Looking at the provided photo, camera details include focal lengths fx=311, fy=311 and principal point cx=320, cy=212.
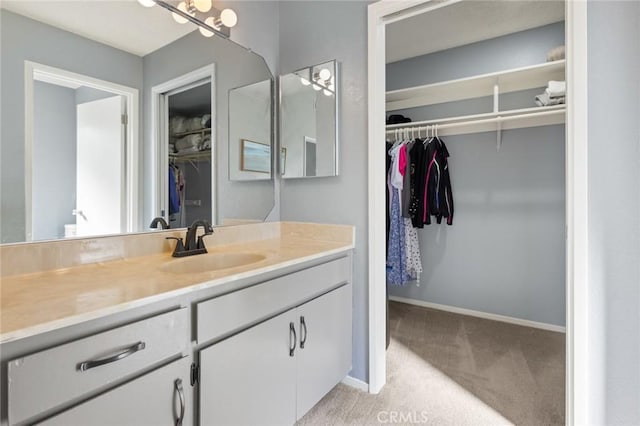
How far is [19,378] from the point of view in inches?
25.1

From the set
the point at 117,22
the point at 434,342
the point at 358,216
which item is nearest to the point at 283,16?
the point at 117,22

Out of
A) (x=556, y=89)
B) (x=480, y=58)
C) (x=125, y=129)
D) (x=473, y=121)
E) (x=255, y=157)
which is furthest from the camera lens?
(x=480, y=58)

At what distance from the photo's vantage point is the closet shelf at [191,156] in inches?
62.1

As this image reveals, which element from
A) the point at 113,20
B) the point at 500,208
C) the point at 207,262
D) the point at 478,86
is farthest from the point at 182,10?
the point at 500,208

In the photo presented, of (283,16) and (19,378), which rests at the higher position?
(283,16)

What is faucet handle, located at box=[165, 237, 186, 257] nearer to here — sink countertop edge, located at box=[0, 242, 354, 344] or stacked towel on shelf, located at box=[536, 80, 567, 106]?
sink countertop edge, located at box=[0, 242, 354, 344]

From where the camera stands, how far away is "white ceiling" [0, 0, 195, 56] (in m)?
1.12

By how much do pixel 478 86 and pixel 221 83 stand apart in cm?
220

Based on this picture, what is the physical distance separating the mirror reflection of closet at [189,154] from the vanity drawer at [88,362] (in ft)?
2.57

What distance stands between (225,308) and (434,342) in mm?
1979

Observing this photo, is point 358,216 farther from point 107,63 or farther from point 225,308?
point 107,63

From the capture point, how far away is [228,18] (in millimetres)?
1764

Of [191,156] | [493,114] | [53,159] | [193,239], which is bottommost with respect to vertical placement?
[193,239]

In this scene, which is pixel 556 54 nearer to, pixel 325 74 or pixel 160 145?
pixel 325 74
